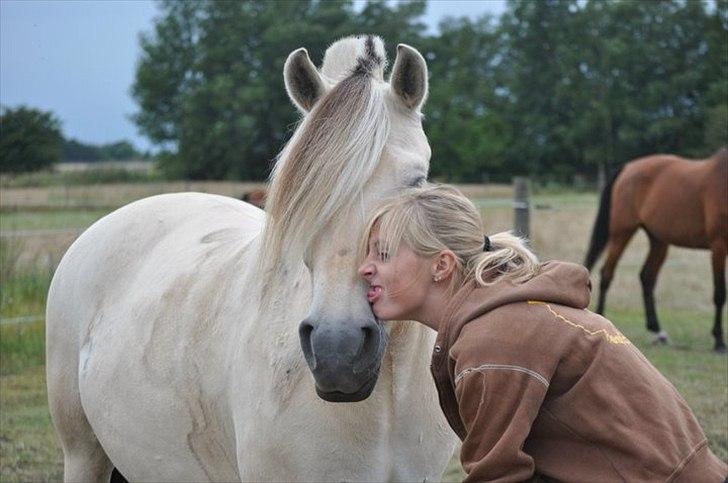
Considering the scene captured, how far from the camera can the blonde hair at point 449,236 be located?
5.89ft

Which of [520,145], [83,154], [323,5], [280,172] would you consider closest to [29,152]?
[83,154]

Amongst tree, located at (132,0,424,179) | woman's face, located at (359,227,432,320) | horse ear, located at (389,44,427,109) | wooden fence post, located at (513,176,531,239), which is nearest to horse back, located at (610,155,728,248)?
wooden fence post, located at (513,176,531,239)

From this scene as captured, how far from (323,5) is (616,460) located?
16.3 meters

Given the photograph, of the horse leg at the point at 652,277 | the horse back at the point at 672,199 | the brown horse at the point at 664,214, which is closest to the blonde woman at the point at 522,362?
the brown horse at the point at 664,214

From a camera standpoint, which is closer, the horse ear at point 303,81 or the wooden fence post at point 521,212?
the horse ear at point 303,81

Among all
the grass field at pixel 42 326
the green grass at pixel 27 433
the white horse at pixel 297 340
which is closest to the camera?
the white horse at pixel 297 340

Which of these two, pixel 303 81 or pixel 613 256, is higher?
pixel 303 81

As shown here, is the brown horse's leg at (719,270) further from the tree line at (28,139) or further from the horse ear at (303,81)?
the horse ear at (303,81)

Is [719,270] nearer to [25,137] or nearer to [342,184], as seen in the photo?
[25,137]

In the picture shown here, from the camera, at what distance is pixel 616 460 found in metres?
1.66

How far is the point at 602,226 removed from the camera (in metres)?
9.83

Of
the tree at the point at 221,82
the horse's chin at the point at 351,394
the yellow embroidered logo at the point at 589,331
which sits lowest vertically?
the tree at the point at 221,82

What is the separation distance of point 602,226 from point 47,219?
18.9 feet

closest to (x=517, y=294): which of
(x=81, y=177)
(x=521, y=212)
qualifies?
(x=521, y=212)
